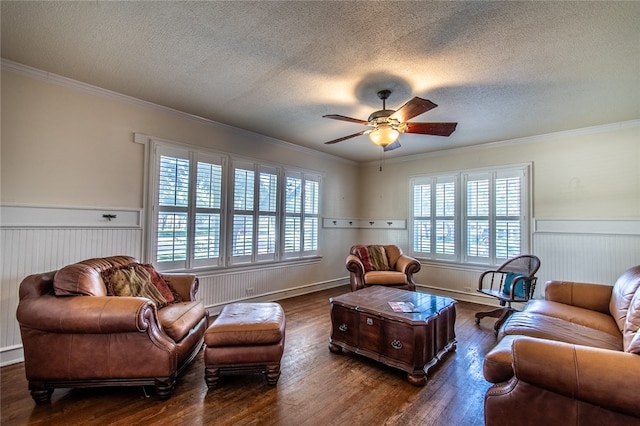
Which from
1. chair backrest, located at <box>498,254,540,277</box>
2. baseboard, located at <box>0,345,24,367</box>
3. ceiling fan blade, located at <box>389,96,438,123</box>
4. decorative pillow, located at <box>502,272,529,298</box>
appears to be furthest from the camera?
chair backrest, located at <box>498,254,540,277</box>

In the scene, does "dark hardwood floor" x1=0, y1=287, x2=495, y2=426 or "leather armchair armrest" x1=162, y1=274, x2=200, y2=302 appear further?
"leather armchair armrest" x1=162, y1=274, x2=200, y2=302

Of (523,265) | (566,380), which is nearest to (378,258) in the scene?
(523,265)

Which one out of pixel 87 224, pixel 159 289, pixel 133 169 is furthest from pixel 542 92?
pixel 87 224

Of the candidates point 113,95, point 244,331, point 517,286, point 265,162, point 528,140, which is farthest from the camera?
point 265,162

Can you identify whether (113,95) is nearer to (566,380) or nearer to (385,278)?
(385,278)

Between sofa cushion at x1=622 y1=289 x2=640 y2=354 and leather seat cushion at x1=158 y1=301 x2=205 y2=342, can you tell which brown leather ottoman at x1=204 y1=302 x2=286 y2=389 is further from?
sofa cushion at x1=622 y1=289 x2=640 y2=354

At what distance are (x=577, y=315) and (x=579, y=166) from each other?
2.50 m

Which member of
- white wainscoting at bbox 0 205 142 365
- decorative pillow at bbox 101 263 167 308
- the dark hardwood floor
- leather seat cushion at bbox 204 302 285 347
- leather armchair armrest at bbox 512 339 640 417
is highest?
white wainscoting at bbox 0 205 142 365

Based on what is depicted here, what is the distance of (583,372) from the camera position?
1337 millimetres

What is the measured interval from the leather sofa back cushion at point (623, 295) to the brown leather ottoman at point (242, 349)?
2.61 meters

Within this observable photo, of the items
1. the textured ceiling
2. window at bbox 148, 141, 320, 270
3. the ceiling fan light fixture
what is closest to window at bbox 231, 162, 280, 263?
window at bbox 148, 141, 320, 270

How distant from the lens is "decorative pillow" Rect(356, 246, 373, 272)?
4.42 metres

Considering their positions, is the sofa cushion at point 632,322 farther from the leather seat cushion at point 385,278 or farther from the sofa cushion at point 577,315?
the leather seat cushion at point 385,278

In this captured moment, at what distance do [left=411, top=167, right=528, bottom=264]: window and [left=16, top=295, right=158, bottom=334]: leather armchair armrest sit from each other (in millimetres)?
4639
